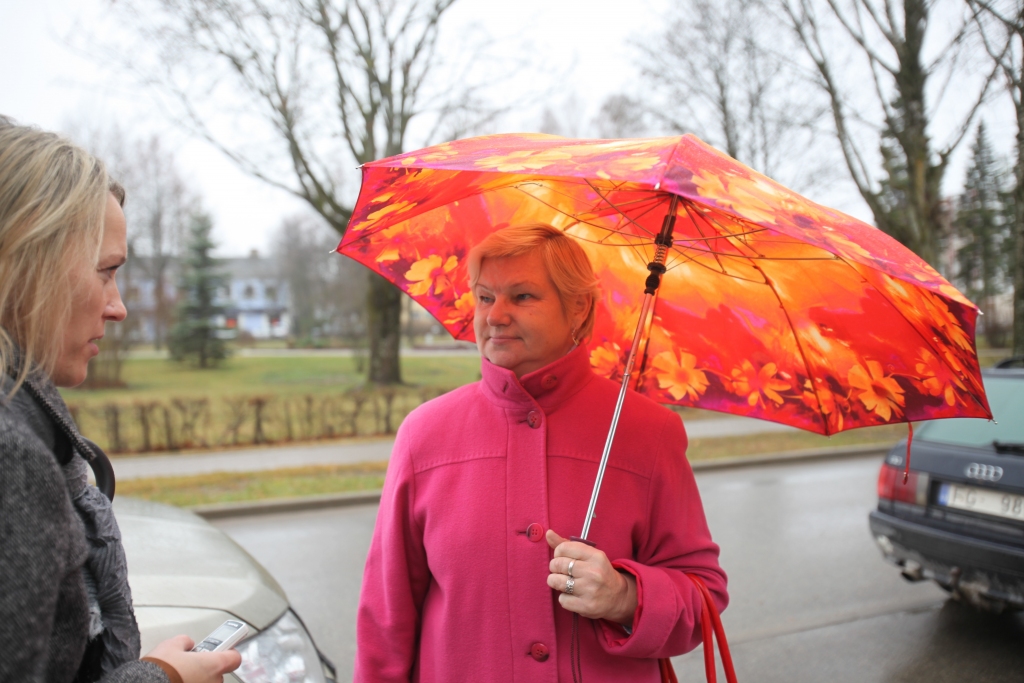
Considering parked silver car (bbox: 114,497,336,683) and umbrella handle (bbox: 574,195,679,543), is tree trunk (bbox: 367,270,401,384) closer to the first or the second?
parked silver car (bbox: 114,497,336,683)

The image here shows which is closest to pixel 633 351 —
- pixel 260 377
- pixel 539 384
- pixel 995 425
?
pixel 539 384

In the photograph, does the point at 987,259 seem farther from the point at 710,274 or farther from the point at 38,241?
the point at 38,241

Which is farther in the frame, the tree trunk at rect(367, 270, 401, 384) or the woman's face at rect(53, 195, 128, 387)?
the tree trunk at rect(367, 270, 401, 384)

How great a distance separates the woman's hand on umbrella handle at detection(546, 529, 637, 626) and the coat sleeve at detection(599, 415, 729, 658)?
69 millimetres

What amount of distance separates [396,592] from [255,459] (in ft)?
31.1

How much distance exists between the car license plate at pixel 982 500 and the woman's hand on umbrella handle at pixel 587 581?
336cm

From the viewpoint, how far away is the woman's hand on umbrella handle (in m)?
1.55

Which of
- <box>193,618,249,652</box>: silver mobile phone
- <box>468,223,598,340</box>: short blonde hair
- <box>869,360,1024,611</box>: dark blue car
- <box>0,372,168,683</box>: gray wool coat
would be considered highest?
<box>468,223,598,340</box>: short blonde hair

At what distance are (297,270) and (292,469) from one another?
4214 cm

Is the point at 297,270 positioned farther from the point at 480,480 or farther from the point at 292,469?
the point at 480,480

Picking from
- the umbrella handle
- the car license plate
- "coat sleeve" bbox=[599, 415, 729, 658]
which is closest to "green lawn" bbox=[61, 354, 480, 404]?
the car license plate

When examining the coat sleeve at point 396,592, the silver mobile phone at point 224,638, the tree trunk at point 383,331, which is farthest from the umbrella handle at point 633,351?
the tree trunk at point 383,331

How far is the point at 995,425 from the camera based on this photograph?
14.1 ft

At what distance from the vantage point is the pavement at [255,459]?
31.8ft
